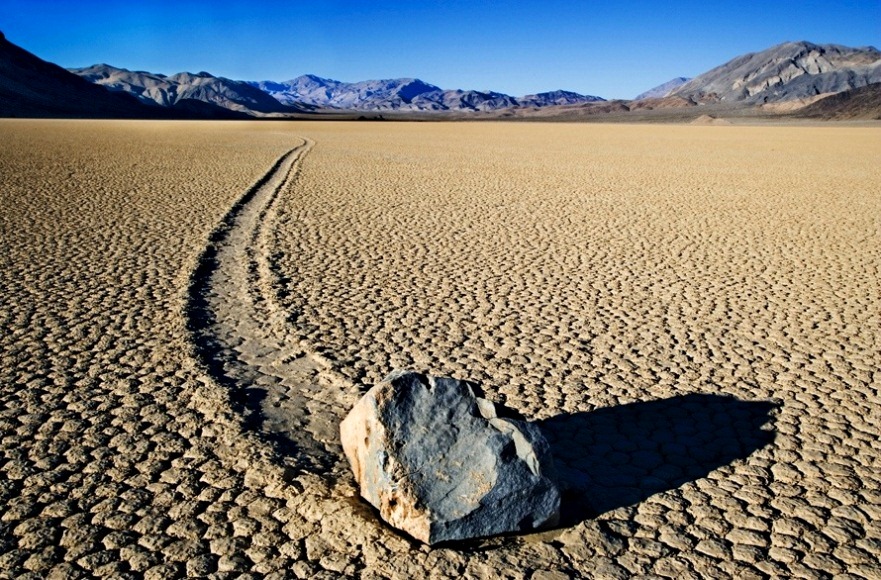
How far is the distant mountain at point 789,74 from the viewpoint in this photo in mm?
112375

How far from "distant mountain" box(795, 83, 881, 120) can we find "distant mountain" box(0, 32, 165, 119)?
74147mm

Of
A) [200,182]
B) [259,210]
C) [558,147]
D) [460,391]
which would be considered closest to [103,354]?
[460,391]

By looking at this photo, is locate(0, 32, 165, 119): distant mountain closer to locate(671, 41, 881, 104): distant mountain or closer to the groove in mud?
the groove in mud

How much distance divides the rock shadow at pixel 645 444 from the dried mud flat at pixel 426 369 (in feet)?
0.05

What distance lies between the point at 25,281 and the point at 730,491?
5879mm

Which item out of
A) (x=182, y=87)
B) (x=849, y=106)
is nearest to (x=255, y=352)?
(x=849, y=106)

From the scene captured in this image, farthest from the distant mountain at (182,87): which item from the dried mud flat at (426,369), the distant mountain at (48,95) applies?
the dried mud flat at (426,369)

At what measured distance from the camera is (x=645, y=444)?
11.5 ft

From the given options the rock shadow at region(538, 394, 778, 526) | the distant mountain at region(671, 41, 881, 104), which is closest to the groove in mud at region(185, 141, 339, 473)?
the rock shadow at region(538, 394, 778, 526)

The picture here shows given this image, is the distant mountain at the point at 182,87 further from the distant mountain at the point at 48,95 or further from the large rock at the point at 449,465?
the large rock at the point at 449,465

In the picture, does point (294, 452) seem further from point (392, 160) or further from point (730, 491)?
point (392, 160)

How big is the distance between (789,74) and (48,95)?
122 m

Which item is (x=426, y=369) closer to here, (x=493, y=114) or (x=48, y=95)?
(x=48, y=95)

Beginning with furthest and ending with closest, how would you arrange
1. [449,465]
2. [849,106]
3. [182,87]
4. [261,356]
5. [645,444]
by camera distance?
[182,87]
[849,106]
[261,356]
[645,444]
[449,465]
